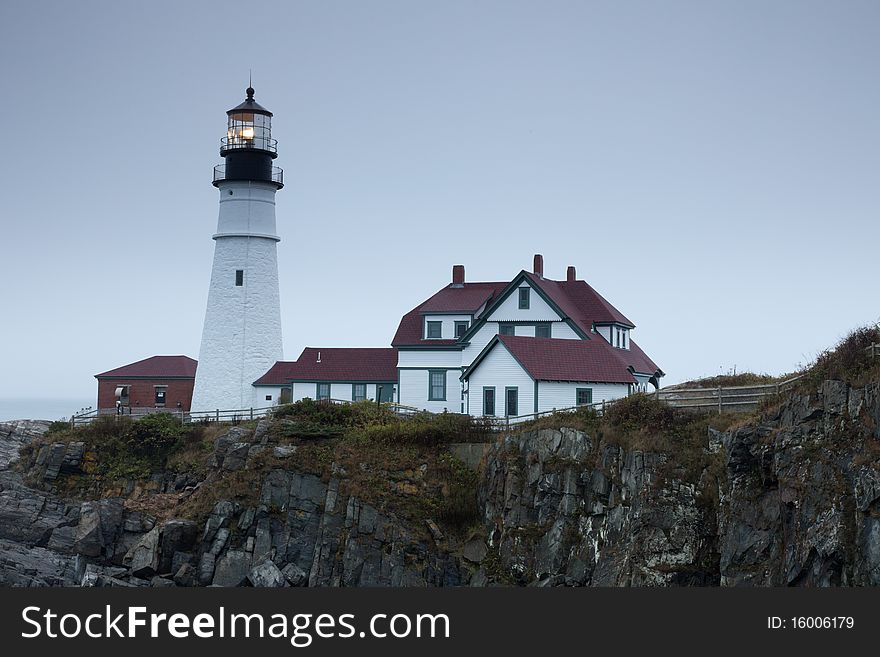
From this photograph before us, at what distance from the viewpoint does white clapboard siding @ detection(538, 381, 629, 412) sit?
45.4 m

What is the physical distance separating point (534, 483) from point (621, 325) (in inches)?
782

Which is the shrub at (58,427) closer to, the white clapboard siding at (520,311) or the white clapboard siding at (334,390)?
the white clapboard siding at (334,390)

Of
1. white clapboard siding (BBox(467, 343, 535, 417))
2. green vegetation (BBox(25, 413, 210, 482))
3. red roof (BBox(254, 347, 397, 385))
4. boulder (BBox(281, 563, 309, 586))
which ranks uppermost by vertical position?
red roof (BBox(254, 347, 397, 385))

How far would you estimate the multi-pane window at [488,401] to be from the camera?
46.8m

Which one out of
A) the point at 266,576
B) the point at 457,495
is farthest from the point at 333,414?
the point at 266,576

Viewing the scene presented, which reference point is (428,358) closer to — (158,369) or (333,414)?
(333,414)

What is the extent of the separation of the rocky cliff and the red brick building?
13.0m

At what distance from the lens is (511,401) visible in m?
46.4

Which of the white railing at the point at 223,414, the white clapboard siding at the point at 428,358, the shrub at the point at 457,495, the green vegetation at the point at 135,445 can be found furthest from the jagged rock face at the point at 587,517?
the green vegetation at the point at 135,445

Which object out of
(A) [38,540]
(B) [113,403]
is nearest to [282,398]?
(B) [113,403]

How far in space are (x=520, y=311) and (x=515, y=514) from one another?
1691 cm

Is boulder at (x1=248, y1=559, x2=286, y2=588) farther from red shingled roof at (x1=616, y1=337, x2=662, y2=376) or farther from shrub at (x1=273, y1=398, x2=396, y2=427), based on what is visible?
red shingled roof at (x1=616, y1=337, x2=662, y2=376)

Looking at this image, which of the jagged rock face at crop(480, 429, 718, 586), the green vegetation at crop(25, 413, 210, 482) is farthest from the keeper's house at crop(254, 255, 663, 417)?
the green vegetation at crop(25, 413, 210, 482)

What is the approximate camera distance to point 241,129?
5609 cm
